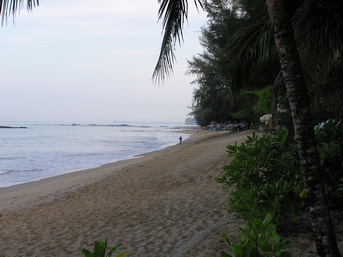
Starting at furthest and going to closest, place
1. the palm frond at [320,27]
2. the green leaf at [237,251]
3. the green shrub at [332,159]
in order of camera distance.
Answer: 1. the palm frond at [320,27]
2. the green shrub at [332,159]
3. the green leaf at [237,251]

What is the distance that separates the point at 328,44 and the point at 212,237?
319 centimetres

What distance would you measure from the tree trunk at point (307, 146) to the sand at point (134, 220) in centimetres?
97

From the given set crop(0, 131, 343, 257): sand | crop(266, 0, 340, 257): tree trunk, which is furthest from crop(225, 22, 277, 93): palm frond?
crop(266, 0, 340, 257): tree trunk

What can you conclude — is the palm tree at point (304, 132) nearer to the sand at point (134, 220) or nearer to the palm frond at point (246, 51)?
the sand at point (134, 220)

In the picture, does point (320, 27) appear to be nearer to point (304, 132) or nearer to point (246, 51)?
point (246, 51)

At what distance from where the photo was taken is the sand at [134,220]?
4168 millimetres

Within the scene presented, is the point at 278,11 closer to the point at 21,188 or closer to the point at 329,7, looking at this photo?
the point at 329,7

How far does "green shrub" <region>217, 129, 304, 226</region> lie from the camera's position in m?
3.31

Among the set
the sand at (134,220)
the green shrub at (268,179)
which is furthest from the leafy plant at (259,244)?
the sand at (134,220)

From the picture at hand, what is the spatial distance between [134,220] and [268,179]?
2663mm

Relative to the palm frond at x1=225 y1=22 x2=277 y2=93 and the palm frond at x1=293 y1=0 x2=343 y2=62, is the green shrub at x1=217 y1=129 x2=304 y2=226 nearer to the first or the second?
the palm frond at x1=225 y1=22 x2=277 y2=93

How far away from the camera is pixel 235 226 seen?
4.34m

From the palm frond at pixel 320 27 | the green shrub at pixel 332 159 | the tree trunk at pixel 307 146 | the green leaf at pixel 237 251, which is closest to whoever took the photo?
the green leaf at pixel 237 251

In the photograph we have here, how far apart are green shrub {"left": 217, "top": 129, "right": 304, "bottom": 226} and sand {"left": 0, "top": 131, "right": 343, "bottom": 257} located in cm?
44
